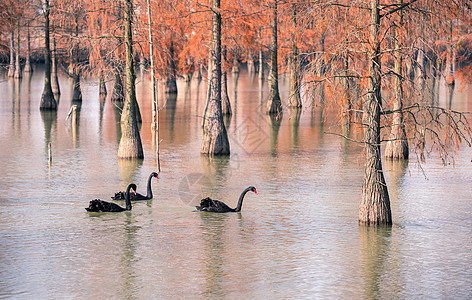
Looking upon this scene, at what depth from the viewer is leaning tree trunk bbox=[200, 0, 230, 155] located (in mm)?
28392

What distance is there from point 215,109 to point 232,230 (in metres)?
11.7

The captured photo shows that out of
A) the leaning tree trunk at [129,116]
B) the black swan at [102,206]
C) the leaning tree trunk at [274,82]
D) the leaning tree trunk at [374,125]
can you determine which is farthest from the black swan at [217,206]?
the leaning tree trunk at [274,82]

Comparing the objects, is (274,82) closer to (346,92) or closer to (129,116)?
(129,116)

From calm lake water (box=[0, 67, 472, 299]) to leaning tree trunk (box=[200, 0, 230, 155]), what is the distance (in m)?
0.69

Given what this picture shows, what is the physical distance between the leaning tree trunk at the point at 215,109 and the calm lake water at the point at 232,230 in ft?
2.28

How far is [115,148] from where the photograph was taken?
3288 centimetres

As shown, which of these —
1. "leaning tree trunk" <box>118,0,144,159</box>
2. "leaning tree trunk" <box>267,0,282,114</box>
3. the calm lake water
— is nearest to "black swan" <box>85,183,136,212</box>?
the calm lake water

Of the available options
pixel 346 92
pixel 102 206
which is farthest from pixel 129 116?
pixel 346 92

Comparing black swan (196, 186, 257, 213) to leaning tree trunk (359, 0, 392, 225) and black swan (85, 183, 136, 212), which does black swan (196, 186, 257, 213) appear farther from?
leaning tree trunk (359, 0, 392, 225)

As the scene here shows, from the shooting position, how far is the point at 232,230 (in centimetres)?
1758

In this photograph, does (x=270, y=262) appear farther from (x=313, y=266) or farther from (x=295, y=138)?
(x=295, y=138)

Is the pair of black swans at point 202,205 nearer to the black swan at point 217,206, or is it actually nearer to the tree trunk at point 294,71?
the black swan at point 217,206

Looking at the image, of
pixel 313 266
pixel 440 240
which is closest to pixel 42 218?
pixel 313 266

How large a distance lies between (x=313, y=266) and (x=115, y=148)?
19684 millimetres
